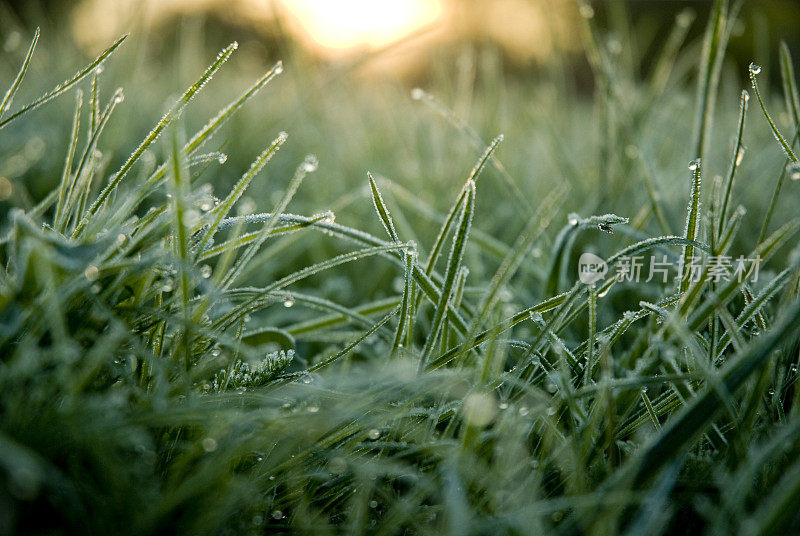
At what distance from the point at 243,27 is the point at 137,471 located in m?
8.01

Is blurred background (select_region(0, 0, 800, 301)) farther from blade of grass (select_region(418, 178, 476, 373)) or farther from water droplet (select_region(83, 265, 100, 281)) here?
water droplet (select_region(83, 265, 100, 281))

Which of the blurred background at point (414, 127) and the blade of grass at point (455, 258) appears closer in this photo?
the blade of grass at point (455, 258)

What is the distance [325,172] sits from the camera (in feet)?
4.53

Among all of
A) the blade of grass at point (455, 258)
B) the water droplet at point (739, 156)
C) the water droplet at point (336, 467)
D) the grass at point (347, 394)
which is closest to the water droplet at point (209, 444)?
the grass at point (347, 394)

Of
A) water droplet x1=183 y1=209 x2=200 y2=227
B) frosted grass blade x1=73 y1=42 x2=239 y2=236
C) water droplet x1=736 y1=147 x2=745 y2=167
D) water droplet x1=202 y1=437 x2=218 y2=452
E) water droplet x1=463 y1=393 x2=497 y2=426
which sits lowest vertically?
water droplet x1=463 y1=393 x2=497 y2=426

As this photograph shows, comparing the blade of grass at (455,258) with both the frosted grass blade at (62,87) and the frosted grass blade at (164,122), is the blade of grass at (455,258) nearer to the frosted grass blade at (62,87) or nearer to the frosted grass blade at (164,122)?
the frosted grass blade at (164,122)

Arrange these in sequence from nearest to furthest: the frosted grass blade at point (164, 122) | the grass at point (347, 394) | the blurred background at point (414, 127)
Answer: the grass at point (347, 394), the frosted grass blade at point (164, 122), the blurred background at point (414, 127)

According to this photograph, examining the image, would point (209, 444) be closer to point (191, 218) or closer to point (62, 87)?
point (191, 218)

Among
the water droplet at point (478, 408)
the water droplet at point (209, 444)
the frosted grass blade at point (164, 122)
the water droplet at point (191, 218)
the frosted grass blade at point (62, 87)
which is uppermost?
the frosted grass blade at point (62, 87)

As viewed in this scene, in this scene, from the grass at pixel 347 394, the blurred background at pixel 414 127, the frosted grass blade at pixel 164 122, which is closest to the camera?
the grass at pixel 347 394

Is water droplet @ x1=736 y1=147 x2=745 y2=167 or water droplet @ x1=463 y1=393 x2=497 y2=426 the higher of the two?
water droplet @ x1=736 y1=147 x2=745 y2=167

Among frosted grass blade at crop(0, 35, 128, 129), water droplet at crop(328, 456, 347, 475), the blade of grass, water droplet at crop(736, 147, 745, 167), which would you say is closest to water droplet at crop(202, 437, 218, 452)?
water droplet at crop(328, 456, 347, 475)

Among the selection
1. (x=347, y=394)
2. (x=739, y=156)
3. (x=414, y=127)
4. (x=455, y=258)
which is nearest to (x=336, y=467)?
(x=347, y=394)

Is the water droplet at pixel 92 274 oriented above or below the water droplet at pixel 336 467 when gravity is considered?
above
